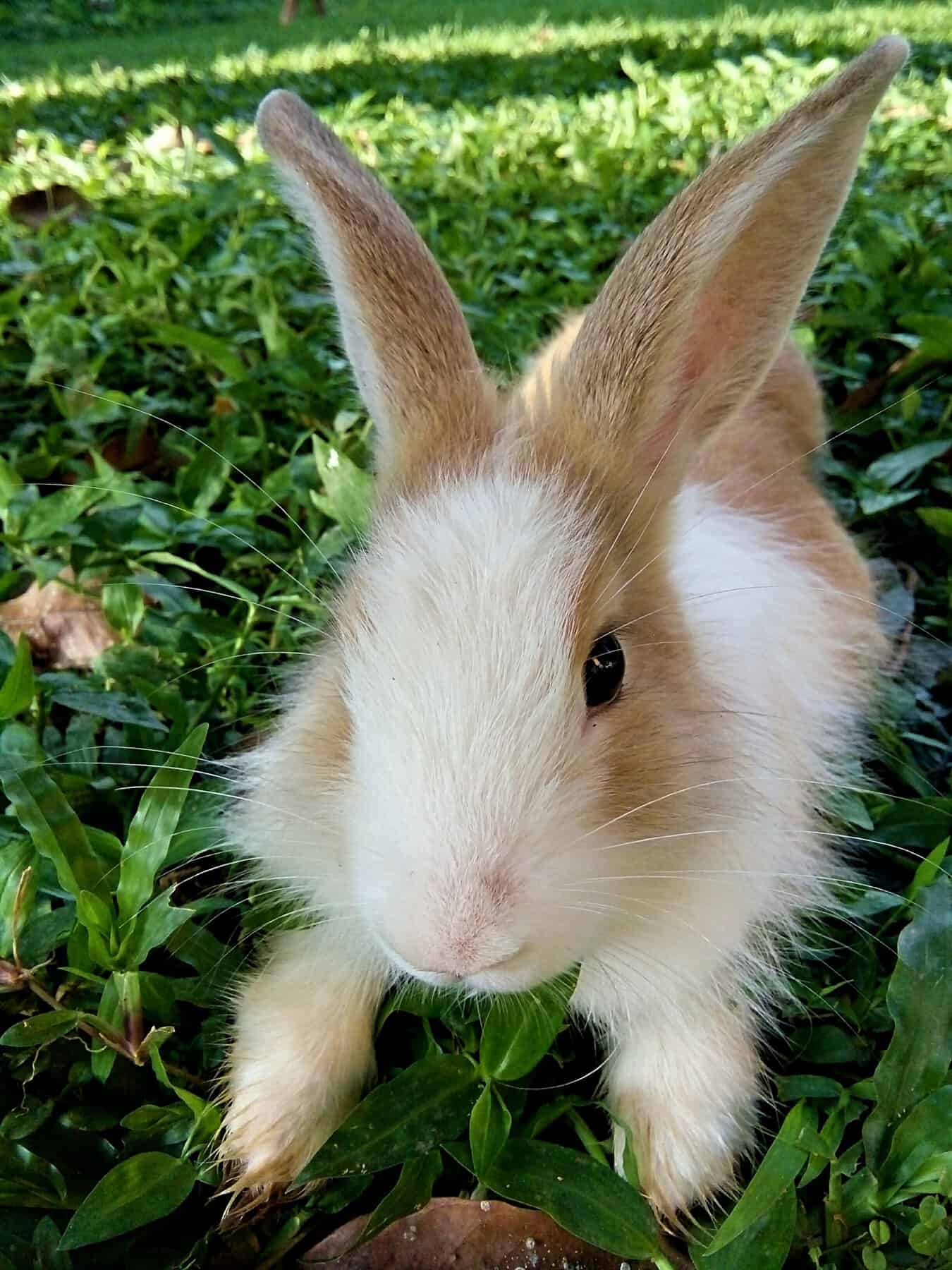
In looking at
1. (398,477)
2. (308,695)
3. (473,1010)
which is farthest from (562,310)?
(473,1010)

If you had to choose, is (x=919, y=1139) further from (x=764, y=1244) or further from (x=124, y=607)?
(x=124, y=607)

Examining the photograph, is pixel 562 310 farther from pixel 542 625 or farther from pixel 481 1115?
pixel 481 1115

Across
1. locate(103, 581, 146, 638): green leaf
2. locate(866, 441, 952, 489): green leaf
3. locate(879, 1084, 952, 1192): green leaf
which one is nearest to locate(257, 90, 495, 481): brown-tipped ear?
locate(103, 581, 146, 638): green leaf

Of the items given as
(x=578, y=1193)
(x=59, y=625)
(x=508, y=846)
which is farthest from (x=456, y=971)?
(x=59, y=625)

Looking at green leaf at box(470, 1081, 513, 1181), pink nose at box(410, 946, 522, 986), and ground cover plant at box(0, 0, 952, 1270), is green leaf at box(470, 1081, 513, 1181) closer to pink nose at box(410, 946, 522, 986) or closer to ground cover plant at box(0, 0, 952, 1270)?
ground cover plant at box(0, 0, 952, 1270)

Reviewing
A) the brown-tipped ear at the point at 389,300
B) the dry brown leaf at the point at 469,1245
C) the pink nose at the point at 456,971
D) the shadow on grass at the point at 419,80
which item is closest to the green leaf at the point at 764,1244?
the dry brown leaf at the point at 469,1245

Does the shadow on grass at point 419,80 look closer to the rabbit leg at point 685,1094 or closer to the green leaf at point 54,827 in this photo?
the green leaf at point 54,827
